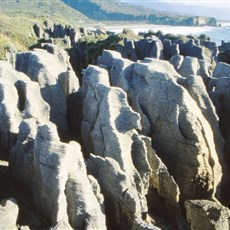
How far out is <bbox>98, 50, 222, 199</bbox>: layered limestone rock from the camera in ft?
58.9

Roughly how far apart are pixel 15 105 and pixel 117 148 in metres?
4.55

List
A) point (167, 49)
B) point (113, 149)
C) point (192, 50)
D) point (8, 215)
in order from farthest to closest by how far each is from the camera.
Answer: point (167, 49), point (192, 50), point (113, 149), point (8, 215)

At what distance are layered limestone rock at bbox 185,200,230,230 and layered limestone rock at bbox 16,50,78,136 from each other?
7454 mm

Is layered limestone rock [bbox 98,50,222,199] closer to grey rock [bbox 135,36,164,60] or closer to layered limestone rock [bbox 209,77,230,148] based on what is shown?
layered limestone rock [bbox 209,77,230,148]

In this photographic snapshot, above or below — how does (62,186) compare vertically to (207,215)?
above

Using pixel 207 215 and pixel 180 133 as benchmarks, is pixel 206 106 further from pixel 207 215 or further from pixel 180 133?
pixel 207 215

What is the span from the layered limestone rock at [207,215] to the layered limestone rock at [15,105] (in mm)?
6791

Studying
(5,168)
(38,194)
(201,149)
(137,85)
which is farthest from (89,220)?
(137,85)

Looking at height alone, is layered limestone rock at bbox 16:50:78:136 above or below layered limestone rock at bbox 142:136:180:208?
above

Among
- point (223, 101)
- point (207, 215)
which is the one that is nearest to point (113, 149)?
point (207, 215)

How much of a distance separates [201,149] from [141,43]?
27.9 metres

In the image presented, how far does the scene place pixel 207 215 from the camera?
1469cm

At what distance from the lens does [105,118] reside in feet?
55.2

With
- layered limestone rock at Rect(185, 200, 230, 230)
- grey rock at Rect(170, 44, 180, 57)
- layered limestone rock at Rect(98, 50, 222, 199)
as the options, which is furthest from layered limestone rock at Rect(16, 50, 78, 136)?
grey rock at Rect(170, 44, 180, 57)
